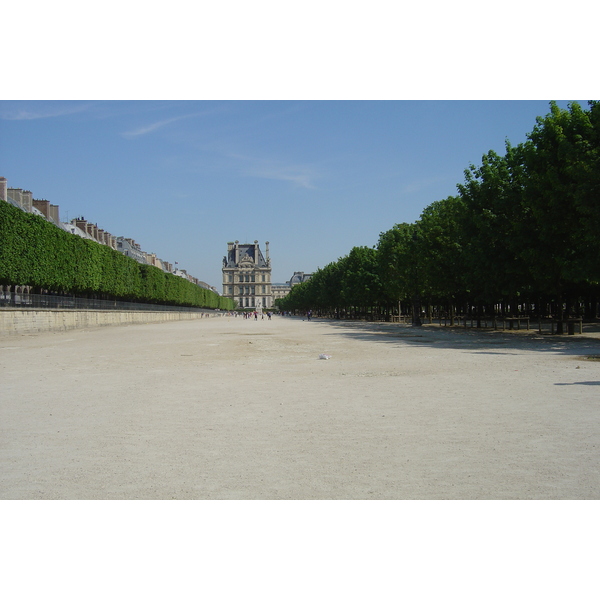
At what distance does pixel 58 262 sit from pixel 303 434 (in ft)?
140

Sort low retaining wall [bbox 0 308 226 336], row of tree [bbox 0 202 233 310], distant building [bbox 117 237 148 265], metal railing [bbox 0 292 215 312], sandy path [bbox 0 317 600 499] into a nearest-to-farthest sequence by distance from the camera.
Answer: sandy path [bbox 0 317 600 499] < low retaining wall [bbox 0 308 226 336] < metal railing [bbox 0 292 215 312] < row of tree [bbox 0 202 233 310] < distant building [bbox 117 237 148 265]

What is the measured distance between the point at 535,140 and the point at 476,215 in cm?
582

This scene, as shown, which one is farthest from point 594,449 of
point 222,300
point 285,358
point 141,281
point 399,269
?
point 222,300

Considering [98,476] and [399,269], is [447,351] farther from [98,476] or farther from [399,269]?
[399,269]

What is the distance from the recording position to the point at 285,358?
17.9 m

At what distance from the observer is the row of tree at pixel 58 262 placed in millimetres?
38531

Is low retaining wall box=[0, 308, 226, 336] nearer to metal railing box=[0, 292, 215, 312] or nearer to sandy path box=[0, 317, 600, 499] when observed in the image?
metal railing box=[0, 292, 215, 312]

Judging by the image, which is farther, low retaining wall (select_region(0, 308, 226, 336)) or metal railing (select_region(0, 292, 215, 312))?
metal railing (select_region(0, 292, 215, 312))

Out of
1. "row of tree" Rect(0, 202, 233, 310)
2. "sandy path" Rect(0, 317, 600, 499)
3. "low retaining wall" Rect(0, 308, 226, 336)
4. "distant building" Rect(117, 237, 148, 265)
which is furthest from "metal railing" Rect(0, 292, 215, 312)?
"distant building" Rect(117, 237, 148, 265)

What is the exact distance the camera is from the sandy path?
5027mm

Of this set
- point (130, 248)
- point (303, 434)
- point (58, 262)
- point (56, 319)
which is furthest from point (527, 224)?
point (130, 248)

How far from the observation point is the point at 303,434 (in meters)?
7.09

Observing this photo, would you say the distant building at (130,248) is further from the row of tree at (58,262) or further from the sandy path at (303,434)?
the sandy path at (303,434)

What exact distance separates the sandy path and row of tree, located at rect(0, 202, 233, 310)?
27580 mm
